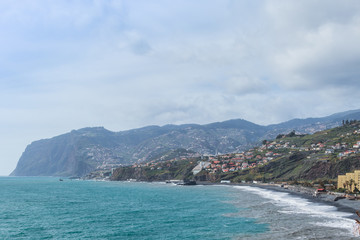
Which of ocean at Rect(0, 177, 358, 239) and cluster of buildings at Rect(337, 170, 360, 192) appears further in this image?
cluster of buildings at Rect(337, 170, 360, 192)

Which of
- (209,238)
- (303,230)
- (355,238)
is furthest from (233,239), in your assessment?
(355,238)

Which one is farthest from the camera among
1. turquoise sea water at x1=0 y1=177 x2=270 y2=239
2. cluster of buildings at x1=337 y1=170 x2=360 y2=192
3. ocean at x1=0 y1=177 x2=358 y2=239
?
cluster of buildings at x1=337 y1=170 x2=360 y2=192

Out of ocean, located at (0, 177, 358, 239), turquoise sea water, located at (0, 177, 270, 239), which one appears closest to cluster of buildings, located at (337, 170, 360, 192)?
ocean, located at (0, 177, 358, 239)

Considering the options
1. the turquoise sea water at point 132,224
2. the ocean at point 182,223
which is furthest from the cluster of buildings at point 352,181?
the turquoise sea water at point 132,224

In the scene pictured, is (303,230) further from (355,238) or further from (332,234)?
(355,238)

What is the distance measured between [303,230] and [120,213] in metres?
47.7

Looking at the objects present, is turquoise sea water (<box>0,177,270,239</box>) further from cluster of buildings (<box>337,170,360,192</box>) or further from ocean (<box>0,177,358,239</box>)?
cluster of buildings (<box>337,170,360,192</box>)

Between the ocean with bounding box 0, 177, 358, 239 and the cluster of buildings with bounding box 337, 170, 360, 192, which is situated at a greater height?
the cluster of buildings with bounding box 337, 170, 360, 192

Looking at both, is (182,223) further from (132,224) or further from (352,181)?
(352,181)

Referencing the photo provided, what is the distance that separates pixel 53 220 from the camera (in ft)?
257

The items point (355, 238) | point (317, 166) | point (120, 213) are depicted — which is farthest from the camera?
point (317, 166)

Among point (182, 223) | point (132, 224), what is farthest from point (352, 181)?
point (132, 224)

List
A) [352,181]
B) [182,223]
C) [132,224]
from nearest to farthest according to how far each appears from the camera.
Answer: [182,223] → [132,224] → [352,181]

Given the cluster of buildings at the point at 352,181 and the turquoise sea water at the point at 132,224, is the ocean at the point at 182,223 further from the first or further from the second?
the cluster of buildings at the point at 352,181
